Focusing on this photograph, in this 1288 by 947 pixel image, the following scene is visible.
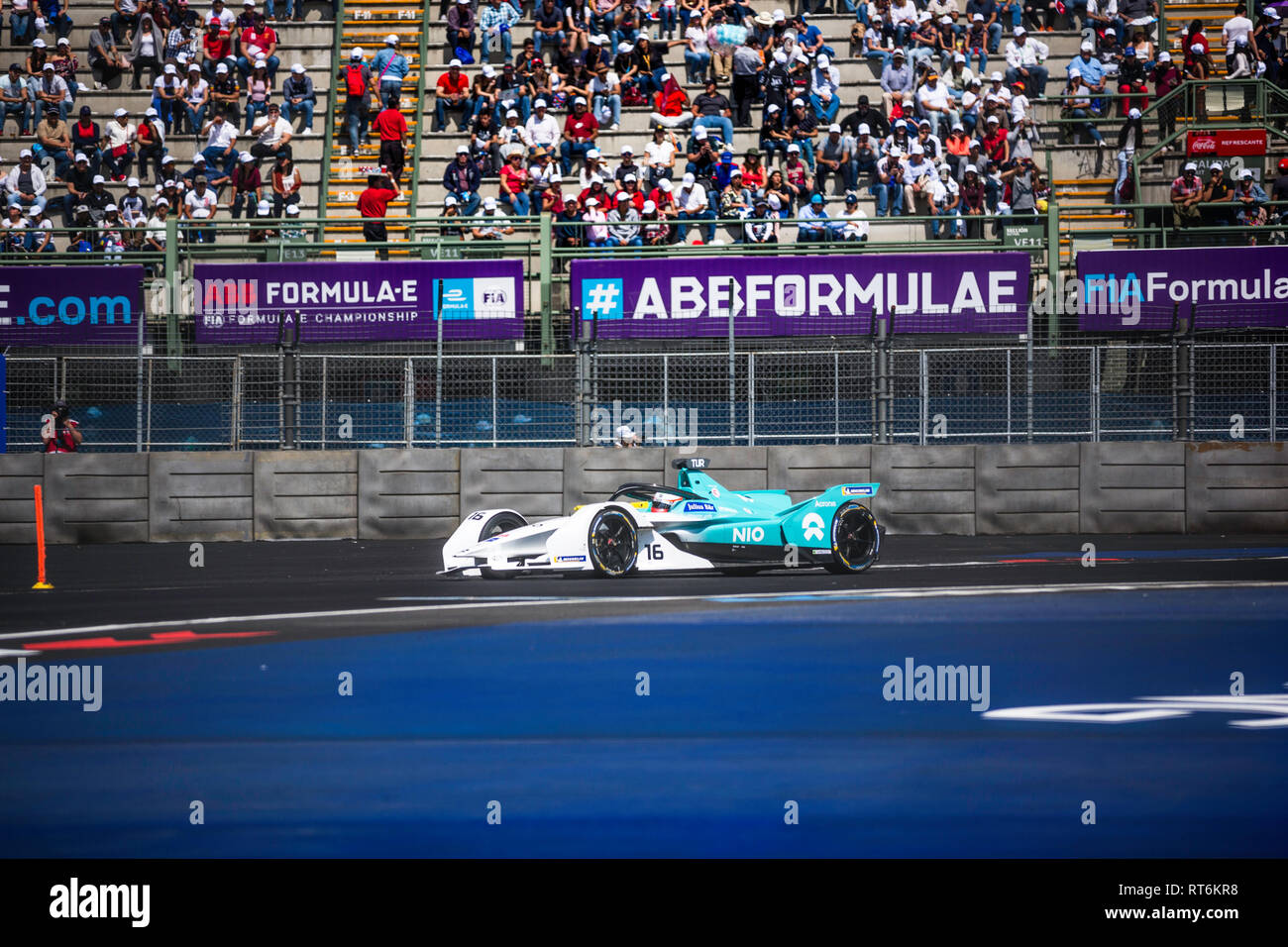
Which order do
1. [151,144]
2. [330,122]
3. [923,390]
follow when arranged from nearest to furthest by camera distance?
[923,390], [151,144], [330,122]

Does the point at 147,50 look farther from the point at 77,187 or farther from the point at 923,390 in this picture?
the point at 923,390

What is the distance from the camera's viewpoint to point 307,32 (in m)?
27.2

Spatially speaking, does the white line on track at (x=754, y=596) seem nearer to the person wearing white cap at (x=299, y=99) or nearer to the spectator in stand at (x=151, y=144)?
the spectator in stand at (x=151, y=144)

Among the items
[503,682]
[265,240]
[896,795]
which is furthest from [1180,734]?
[265,240]

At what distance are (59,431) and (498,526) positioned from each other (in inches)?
302

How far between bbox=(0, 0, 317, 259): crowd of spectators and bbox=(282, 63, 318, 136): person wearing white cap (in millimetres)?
21

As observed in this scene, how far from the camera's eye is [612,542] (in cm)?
1369

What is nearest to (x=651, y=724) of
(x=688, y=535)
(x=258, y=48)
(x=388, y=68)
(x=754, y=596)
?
(x=754, y=596)

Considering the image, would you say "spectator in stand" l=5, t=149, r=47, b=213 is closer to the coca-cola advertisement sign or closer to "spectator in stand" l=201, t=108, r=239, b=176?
"spectator in stand" l=201, t=108, r=239, b=176

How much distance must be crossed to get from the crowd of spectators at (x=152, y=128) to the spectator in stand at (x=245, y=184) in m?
0.02

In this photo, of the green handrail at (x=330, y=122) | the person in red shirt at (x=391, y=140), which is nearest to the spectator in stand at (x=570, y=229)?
the person in red shirt at (x=391, y=140)

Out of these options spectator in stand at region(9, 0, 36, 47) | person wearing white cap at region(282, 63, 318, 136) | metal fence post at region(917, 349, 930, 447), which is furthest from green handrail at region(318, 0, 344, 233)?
metal fence post at region(917, 349, 930, 447)
